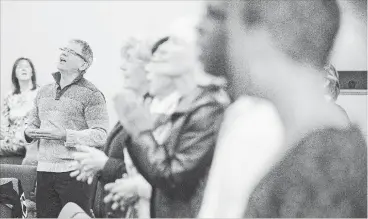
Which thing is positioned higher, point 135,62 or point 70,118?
point 135,62

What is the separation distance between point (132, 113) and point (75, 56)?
460 millimetres

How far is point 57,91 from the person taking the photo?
11.6 feet

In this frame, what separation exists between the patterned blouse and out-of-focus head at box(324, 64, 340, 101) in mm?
1512

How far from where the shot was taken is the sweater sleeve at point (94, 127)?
346cm

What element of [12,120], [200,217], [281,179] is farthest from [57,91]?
[281,179]

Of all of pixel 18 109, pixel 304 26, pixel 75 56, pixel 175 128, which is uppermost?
pixel 304 26

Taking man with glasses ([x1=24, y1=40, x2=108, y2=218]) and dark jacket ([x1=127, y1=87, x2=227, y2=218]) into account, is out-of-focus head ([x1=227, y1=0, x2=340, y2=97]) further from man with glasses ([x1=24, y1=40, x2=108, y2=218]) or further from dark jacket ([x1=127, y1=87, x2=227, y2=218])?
man with glasses ([x1=24, y1=40, x2=108, y2=218])

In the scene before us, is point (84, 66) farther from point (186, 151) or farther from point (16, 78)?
point (186, 151)

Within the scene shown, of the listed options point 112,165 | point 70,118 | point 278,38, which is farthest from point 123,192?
point 278,38

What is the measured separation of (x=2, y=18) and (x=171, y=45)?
96 centimetres

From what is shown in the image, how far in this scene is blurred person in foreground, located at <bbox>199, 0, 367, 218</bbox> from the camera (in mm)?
3219

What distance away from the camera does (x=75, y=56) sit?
11.6 feet

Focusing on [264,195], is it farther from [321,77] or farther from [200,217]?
[321,77]

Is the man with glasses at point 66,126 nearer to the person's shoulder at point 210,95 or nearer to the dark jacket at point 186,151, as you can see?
the dark jacket at point 186,151
